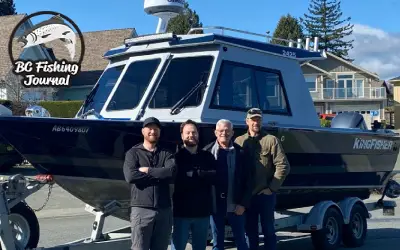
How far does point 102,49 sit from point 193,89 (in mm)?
31167

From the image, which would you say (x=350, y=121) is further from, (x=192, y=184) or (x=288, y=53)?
(x=192, y=184)

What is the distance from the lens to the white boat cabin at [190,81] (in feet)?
26.2

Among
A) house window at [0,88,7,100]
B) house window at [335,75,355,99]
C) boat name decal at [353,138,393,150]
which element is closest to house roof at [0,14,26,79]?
house window at [0,88,7,100]

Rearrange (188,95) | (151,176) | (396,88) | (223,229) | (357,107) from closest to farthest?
(151,176), (223,229), (188,95), (357,107), (396,88)

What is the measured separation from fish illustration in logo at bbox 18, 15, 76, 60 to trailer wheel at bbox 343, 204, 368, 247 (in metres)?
18.1

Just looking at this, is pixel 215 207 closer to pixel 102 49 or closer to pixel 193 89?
pixel 193 89

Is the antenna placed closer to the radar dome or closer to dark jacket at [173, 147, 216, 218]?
the radar dome

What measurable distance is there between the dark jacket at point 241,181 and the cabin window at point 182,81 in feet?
4.09

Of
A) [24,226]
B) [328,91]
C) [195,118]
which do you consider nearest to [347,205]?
[195,118]

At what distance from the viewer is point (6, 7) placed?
250ft

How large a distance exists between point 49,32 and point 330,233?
2085 centimetres

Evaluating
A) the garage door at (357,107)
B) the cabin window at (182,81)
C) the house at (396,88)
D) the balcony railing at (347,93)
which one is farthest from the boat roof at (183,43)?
the house at (396,88)

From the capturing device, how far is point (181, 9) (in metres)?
9.25

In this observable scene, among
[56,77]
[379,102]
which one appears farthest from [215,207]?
[379,102]
